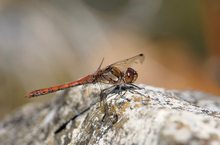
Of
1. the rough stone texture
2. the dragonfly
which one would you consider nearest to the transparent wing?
the dragonfly

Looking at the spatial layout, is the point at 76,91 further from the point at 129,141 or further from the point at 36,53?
the point at 36,53

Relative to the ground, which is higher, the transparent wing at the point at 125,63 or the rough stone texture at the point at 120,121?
the transparent wing at the point at 125,63

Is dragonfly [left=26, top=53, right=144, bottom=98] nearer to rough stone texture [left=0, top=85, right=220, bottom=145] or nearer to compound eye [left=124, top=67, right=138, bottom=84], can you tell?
compound eye [left=124, top=67, right=138, bottom=84]

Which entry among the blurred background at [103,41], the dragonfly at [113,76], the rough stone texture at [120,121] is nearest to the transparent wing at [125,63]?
the dragonfly at [113,76]

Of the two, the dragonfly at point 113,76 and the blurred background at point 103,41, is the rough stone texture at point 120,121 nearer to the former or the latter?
the dragonfly at point 113,76

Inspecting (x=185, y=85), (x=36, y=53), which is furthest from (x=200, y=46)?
(x=36, y=53)

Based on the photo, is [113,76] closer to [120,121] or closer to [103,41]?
[120,121]
